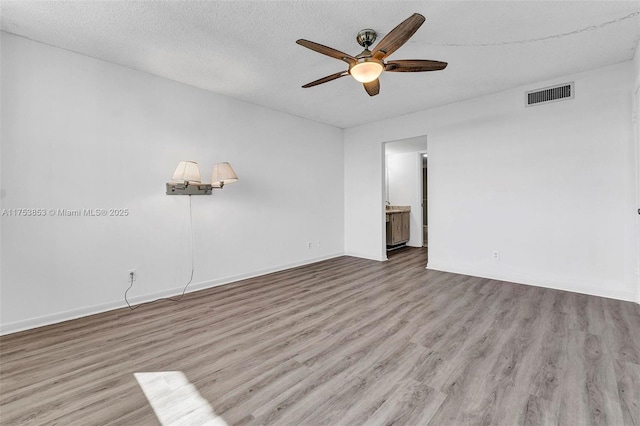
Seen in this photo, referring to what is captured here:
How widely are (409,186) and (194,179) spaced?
225 inches

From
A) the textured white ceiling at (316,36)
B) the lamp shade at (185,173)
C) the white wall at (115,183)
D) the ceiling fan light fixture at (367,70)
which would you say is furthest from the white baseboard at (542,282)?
the lamp shade at (185,173)

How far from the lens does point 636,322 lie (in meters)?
2.63

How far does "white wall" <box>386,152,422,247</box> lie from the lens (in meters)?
7.27

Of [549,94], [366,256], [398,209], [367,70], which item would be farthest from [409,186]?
[367,70]

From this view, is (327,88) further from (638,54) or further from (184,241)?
(638,54)

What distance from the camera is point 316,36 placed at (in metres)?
2.62

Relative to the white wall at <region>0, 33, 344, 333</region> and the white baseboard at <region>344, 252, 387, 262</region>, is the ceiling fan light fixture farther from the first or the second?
the white baseboard at <region>344, 252, 387, 262</region>

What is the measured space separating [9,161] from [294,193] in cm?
351

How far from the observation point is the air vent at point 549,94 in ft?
11.6

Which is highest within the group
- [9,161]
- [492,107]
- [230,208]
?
[492,107]

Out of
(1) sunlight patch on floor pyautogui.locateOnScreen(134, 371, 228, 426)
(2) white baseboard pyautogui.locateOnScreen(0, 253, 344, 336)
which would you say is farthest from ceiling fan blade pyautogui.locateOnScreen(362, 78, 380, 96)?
(2) white baseboard pyautogui.locateOnScreen(0, 253, 344, 336)

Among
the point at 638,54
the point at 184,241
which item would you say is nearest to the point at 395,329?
the point at 184,241

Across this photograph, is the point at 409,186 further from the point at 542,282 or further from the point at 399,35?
the point at 399,35

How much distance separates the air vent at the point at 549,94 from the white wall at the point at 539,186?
2.8 inches
